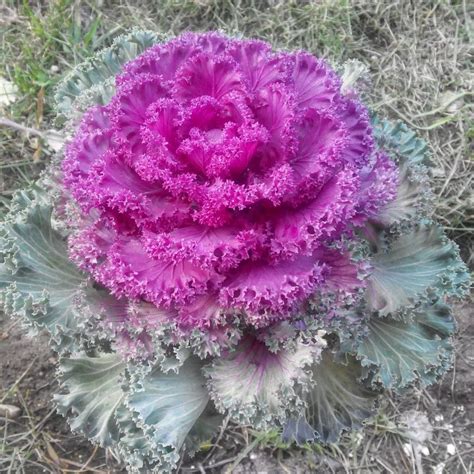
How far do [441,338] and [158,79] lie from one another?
1.23 metres

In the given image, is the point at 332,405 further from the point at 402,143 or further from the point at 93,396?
the point at 402,143

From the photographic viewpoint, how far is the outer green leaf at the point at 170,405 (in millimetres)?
1773

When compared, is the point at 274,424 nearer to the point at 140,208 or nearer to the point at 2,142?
the point at 140,208

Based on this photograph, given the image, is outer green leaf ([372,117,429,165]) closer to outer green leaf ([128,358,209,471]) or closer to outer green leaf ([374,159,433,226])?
outer green leaf ([374,159,433,226])

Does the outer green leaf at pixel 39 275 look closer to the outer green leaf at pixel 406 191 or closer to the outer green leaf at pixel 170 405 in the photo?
the outer green leaf at pixel 170 405

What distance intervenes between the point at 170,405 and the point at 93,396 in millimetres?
398

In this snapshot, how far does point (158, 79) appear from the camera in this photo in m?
1.66

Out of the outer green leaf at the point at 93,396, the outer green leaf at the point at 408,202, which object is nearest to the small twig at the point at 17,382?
the outer green leaf at the point at 93,396

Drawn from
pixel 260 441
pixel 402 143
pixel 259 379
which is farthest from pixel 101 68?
pixel 260 441

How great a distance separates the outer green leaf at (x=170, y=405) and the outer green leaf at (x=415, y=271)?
0.58 m

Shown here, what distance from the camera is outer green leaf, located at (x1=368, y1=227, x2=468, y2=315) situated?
188 cm

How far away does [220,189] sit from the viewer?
4.97 feet

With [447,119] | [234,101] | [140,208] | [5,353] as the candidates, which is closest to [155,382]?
[140,208]

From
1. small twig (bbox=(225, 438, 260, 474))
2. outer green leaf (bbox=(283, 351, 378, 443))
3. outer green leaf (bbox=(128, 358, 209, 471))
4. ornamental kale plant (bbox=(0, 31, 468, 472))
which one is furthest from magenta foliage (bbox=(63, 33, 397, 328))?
small twig (bbox=(225, 438, 260, 474))
